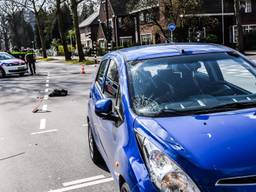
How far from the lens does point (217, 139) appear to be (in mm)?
3371

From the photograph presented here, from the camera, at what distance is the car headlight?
121 inches

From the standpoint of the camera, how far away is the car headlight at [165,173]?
3082 mm

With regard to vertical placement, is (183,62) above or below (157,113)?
above

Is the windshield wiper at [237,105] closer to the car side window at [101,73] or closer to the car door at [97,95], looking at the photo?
the car door at [97,95]

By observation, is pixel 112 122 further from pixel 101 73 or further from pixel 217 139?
pixel 101 73

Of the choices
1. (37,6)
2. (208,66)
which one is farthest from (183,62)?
(37,6)

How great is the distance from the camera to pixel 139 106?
4168 mm

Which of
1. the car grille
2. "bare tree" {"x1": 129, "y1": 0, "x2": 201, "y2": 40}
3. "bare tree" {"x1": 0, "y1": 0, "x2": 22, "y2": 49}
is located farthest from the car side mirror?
Result: "bare tree" {"x1": 0, "y1": 0, "x2": 22, "y2": 49}

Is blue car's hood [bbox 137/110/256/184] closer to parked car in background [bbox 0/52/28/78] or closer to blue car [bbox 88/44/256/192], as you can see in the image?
blue car [bbox 88/44/256/192]

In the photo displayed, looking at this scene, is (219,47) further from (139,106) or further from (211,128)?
(211,128)

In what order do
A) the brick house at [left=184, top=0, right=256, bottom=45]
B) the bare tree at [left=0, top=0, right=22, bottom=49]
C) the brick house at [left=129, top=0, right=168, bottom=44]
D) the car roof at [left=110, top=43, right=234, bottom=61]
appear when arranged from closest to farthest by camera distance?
Answer: the car roof at [left=110, top=43, right=234, bottom=61] → the brick house at [left=129, top=0, right=168, bottom=44] → the brick house at [left=184, top=0, right=256, bottom=45] → the bare tree at [left=0, top=0, right=22, bottom=49]

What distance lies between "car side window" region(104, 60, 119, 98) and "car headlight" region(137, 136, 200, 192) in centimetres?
151

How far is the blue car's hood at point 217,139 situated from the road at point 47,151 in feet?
6.74

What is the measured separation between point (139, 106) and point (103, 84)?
1590 millimetres
